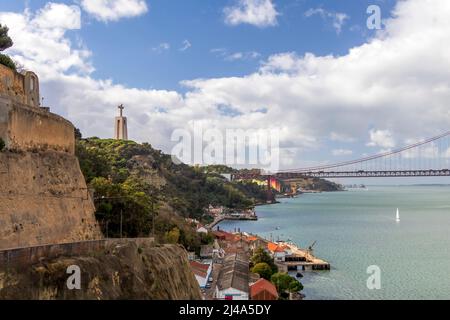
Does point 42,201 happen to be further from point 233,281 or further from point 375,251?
point 375,251

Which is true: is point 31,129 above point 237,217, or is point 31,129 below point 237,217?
above

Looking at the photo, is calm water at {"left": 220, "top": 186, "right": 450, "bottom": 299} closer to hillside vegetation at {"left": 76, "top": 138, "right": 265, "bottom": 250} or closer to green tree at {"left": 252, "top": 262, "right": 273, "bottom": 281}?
green tree at {"left": 252, "top": 262, "right": 273, "bottom": 281}

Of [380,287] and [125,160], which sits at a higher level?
[125,160]

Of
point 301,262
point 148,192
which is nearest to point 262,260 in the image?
point 301,262
